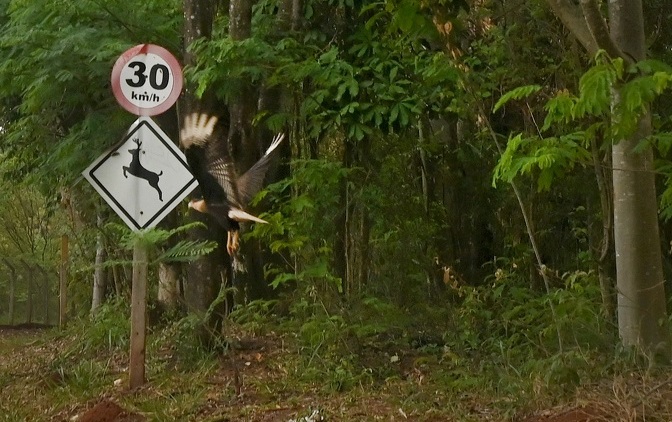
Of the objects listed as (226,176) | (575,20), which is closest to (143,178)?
(226,176)

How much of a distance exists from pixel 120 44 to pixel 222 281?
11.1ft

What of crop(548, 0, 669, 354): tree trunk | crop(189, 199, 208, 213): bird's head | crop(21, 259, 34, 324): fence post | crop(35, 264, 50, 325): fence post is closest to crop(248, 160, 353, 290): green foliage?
crop(189, 199, 208, 213): bird's head

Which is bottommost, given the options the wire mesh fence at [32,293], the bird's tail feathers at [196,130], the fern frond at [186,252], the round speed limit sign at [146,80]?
the wire mesh fence at [32,293]

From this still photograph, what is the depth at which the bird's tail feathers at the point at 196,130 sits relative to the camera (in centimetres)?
883

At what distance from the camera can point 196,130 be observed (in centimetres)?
892

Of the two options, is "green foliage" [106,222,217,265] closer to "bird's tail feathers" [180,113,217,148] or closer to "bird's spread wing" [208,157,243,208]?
"bird's spread wing" [208,157,243,208]

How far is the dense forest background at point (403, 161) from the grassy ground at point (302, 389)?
0.56 feet

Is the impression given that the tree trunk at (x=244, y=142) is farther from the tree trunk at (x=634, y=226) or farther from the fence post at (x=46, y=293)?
the fence post at (x=46, y=293)

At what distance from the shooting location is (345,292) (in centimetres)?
1060

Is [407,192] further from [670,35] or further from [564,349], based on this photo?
[564,349]

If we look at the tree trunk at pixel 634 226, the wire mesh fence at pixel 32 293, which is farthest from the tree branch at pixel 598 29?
the wire mesh fence at pixel 32 293

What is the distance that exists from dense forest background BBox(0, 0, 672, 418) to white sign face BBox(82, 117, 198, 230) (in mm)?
288

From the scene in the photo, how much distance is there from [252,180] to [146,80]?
5.70 feet

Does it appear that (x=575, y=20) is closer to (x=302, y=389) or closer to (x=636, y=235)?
(x=636, y=235)
